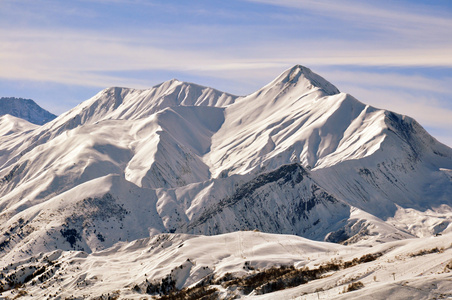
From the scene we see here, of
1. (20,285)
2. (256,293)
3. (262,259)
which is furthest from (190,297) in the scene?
(20,285)

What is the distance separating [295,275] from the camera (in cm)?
7731

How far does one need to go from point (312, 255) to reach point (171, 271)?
24844 millimetres

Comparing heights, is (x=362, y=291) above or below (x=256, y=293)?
above

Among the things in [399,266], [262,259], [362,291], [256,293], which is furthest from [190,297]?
[362,291]

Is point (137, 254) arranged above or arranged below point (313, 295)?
below

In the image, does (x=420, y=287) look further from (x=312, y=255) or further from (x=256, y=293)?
(x=312, y=255)

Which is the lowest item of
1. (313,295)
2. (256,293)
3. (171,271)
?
(171,271)

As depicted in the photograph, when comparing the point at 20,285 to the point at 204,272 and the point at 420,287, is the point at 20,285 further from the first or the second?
the point at 420,287

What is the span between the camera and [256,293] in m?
73.6

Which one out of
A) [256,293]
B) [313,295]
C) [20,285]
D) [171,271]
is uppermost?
[313,295]

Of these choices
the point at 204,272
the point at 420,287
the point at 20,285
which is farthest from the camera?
the point at 20,285

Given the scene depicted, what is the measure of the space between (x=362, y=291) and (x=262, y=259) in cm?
5451

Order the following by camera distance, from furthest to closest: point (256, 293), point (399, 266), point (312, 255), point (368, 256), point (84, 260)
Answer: point (84, 260) → point (312, 255) → point (368, 256) → point (256, 293) → point (399, 266)

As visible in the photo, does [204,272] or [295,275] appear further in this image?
[204,272]
